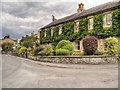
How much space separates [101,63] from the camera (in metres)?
21.6

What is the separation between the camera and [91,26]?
3366cm

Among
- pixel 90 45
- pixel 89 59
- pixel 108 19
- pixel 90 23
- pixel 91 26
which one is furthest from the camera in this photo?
pixel 90 23

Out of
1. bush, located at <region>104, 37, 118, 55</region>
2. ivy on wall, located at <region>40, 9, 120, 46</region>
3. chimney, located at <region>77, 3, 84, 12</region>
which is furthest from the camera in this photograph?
chimney, located at <region>77, 3, 84, 12</region>

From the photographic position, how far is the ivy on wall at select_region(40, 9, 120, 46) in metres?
28.9

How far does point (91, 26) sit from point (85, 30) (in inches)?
55.7

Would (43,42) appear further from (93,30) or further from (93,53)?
(93,53)

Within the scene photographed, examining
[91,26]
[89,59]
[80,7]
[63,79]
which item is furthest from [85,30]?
[63,79]

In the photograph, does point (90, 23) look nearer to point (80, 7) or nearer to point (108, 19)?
point (108, 19)

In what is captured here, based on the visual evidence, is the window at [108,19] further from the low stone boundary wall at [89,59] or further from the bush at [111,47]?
the low stone boundary wall at [89,59]

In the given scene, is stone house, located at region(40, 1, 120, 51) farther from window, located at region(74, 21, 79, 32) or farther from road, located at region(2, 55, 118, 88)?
road, located at region(2, 55, 118, 88)

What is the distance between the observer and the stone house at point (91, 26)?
29484 millimetres

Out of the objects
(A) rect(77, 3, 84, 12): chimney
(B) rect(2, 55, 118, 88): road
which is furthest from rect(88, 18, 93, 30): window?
(B) rect(2, 55, 118, 88): road

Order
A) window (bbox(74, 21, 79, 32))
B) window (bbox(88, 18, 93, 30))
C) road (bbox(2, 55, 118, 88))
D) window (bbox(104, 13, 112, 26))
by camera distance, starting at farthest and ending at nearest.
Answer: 1. window (bbox(74, 21, 79, 32))
2. window (bbox(88, 18, 93, 30))
3. window (bbox(104, 13, 112, 26))
4. road (bbox(2, 55, 118, 88))

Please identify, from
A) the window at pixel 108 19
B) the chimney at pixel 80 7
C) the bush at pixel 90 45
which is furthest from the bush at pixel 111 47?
the chimney at pixel 80 7
